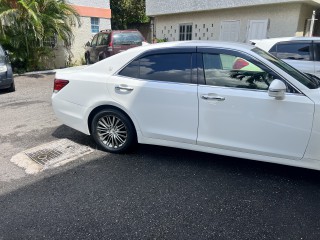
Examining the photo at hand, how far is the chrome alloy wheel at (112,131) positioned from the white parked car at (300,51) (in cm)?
447

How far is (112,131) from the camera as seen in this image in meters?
3.86

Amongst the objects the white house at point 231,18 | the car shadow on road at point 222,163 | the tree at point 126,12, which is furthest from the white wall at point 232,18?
the car shadow on road at point 222,163

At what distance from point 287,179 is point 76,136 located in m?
3.31

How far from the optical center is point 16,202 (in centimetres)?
285

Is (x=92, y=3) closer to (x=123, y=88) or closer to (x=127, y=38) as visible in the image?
(x=127, y=38)

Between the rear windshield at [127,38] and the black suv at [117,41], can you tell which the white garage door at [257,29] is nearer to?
the black suv at [117,41]

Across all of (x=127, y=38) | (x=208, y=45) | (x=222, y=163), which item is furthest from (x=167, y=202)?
(x=127, y=38)

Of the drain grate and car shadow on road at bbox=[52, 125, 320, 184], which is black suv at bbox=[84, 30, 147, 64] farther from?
the drain grate

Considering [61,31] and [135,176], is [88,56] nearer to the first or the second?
[61,31]

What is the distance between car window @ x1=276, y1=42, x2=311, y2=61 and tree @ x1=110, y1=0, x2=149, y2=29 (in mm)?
18489

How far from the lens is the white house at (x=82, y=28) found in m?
14.0

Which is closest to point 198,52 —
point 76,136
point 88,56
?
point 76,136

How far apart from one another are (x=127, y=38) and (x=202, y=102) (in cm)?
878

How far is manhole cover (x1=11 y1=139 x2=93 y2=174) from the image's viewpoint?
3615 millimetres
